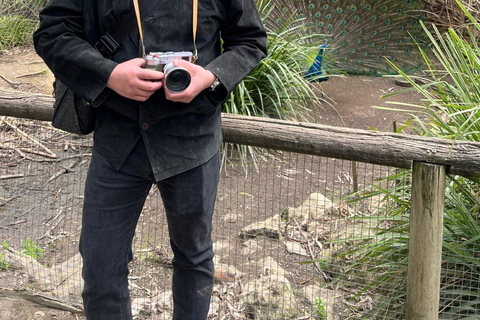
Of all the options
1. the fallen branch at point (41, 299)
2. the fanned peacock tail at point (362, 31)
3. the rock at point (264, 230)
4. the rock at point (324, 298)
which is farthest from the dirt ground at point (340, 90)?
the fallen branch at point (41, 299)

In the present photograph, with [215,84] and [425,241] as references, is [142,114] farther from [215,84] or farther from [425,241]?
[425,241]

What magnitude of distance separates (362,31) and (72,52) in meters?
8.28

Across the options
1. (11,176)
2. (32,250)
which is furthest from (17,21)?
(32,250)

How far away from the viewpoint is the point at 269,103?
6.18m

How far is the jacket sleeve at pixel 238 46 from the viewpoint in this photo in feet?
6.90

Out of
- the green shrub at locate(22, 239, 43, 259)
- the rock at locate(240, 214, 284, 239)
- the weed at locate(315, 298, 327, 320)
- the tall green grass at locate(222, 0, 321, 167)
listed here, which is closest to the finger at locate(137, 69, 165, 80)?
the weed at locate(315, 298, 327, 320)

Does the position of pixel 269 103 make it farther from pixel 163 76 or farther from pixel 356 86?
pixel 163 76

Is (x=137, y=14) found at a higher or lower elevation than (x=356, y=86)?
lower

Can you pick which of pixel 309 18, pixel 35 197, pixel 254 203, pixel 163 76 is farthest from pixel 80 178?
pixel 309 18

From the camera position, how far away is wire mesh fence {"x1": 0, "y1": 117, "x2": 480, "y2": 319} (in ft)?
9.68

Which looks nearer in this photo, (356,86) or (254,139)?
(254,139)

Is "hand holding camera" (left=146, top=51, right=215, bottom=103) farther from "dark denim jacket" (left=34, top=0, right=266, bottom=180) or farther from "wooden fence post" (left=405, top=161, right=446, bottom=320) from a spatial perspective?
"wooden fence post" (left=405, top=161, right=446, bottom=320)

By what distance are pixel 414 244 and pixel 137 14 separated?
1397 millimetres

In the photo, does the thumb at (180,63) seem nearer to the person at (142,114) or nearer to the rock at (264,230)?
the person at (142,114)
